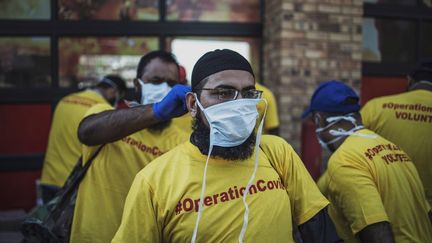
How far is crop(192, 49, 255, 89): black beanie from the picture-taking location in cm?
203

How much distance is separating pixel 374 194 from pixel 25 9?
465 centimetres

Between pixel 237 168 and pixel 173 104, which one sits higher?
pixel 173 104

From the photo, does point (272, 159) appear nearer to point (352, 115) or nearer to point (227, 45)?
point (352, 115)

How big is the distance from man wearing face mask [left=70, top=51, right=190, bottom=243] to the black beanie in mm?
487

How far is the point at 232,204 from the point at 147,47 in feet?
13.5

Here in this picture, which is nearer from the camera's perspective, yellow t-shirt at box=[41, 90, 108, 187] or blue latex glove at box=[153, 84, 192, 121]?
blue latex glove at box=[153, 84, 192, 121]

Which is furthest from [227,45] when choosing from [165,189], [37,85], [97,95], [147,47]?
[165,189]

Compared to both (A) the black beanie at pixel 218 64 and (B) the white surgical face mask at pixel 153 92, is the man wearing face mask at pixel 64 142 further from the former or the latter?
(A) the black beanie at pixel 218 64

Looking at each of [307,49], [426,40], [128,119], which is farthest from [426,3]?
[128,119]

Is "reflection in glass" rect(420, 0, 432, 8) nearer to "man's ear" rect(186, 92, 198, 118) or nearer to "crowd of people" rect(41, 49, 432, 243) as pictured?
"crowd of people" rect(41, 49, 432, 243)

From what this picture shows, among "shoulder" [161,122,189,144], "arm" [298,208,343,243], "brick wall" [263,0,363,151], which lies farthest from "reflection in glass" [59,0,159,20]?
"arm" [298,208,343,243]

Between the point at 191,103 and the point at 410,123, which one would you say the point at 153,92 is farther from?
the point at 410,123

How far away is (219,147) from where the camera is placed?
6.68 feet

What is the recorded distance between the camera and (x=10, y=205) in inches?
217
